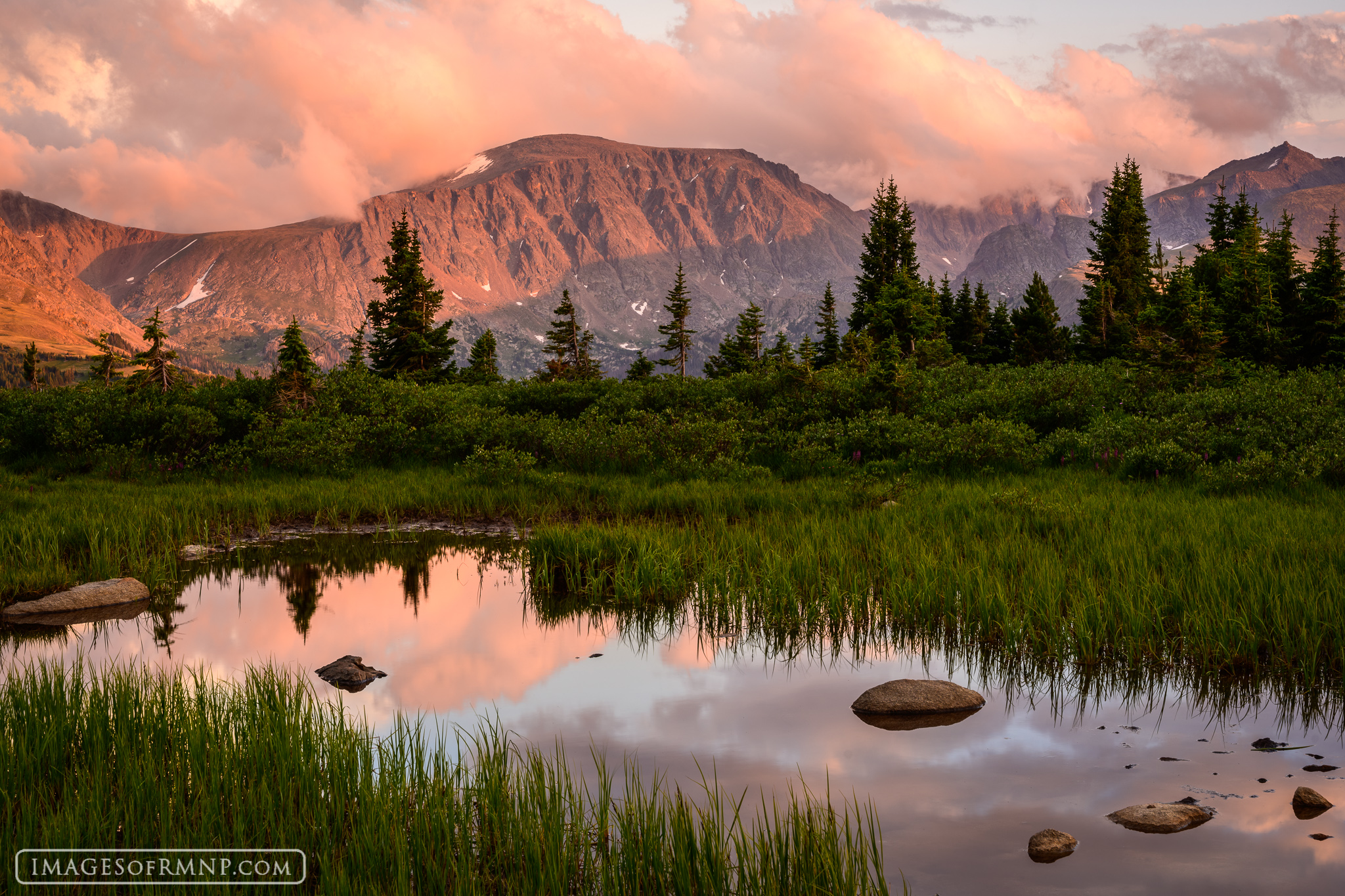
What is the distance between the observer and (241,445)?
25859mm

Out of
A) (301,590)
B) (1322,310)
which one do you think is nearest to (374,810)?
(301,590)

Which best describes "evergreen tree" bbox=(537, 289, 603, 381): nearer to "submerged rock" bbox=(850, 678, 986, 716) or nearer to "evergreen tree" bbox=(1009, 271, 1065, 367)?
Answer: "evergreen tree" bbox=(1009, 271, 1065, 367)

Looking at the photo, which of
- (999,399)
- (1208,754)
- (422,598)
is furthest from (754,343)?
(1208,754)

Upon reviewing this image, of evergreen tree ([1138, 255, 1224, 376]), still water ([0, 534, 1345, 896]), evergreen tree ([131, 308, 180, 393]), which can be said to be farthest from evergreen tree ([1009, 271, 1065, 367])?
still water ([0, 534, 1345, 896])

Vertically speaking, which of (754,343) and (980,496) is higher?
(754,343)

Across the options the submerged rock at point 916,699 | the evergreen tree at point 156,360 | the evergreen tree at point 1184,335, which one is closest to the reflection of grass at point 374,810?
the submerged rock at point 916,699

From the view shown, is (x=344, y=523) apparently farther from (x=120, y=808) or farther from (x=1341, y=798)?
(x=1341, y=798)

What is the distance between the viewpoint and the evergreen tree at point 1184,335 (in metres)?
25.9

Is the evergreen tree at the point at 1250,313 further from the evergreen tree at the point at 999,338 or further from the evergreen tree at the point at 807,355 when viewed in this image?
the evergreen tree at the point at 999,338

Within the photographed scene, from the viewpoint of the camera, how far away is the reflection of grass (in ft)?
14.8

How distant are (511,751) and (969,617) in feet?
18.4

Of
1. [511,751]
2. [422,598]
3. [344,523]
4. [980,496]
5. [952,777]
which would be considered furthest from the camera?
[344,523]

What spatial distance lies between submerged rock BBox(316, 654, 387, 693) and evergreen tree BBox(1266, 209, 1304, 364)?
34.7m

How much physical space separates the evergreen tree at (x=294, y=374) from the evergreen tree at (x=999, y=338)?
44.6 metres
